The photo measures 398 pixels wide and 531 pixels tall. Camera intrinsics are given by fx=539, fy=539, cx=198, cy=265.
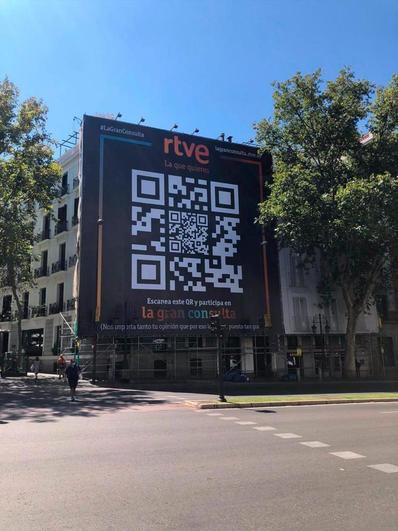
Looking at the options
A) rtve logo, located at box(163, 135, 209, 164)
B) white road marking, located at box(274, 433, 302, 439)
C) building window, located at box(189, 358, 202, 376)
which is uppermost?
rtve logo, located at box(163, 135, 209, 164)

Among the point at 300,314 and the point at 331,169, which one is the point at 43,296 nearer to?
the point at 300,314

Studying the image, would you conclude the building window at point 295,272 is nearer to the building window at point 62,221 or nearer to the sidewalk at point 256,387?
the sidewalk at point 256,387

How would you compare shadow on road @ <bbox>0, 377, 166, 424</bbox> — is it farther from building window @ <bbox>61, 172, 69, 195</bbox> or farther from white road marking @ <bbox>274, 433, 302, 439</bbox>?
building window @ <bbox>61, 172, 69, 195</bbox>

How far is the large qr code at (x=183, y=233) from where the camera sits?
34250 millimetres

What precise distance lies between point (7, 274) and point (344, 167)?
24968 millimetres

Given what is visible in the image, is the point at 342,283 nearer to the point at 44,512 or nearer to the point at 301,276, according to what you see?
the point at 301,276

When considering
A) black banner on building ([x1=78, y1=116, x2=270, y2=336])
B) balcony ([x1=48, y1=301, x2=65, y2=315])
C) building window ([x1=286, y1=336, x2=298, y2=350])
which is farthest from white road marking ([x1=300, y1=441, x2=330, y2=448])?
balcony ([x1=48, y1=301, x2=65, y2=315])

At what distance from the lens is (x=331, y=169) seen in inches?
1396

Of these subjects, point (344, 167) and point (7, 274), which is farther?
point (7, 274)

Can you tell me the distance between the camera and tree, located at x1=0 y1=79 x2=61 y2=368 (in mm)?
30547

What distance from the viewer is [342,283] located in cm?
3591

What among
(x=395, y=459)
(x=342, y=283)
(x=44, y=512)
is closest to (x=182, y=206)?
(x=342, y=283)

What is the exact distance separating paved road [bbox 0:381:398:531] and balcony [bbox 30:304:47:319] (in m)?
28.8

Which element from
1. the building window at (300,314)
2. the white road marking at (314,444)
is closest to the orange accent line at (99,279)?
the building window at (300,314)
